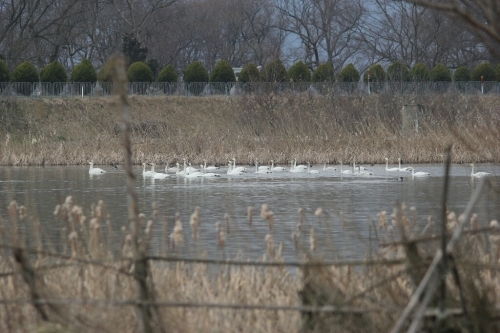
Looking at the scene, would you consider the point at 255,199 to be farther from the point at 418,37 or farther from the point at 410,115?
the point at 418,37

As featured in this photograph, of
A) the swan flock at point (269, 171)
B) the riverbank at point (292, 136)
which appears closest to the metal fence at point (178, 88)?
the riverbank at point (292, 136)

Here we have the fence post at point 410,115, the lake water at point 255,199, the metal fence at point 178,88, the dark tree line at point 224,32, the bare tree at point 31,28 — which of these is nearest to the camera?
the lake water at point 255,199

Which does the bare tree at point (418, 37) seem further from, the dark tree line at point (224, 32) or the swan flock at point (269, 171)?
the swan flock at point (269, 171)

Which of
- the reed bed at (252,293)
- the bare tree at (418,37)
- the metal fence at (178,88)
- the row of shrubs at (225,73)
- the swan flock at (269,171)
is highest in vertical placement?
the bare tree at (418,37)

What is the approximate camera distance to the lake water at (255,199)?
431 inches

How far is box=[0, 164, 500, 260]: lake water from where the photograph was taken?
10.9 metres

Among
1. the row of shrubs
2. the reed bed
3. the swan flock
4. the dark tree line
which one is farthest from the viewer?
the dark tree line

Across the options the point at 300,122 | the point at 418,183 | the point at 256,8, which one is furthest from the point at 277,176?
the point at 256,8

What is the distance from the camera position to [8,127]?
4031cm

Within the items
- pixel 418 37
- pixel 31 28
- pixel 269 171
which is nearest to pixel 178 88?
pixel 31 28

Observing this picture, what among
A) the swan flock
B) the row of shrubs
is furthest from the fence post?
the row of shrubs

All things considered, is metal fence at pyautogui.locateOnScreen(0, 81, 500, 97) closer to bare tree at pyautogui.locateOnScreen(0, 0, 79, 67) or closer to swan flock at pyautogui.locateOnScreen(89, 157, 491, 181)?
bare tree at pyautogui.locateOnScreen(0, 0, 79, 67)

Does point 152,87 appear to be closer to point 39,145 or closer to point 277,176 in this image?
point 39,145

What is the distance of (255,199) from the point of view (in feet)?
57.9
